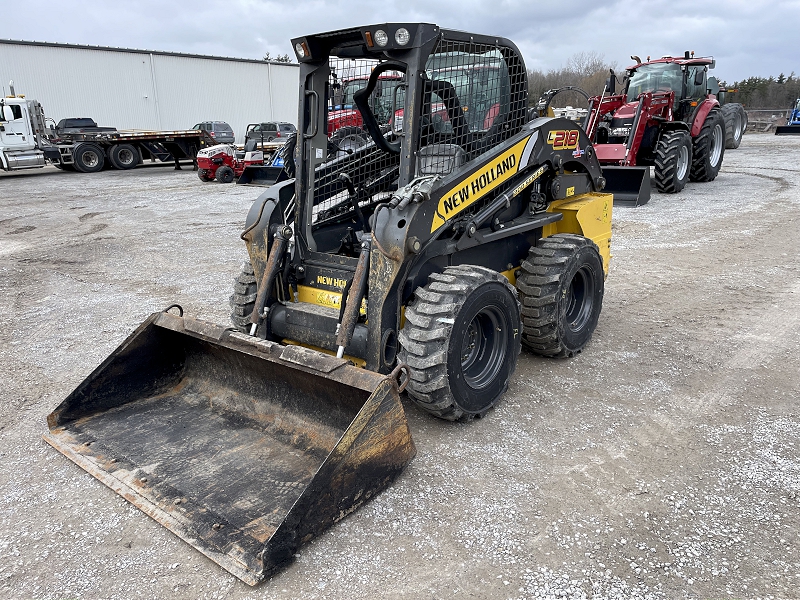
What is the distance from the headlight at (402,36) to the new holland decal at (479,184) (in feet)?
2.81

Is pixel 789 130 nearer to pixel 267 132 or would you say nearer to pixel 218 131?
pixel 267 132

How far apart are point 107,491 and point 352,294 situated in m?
1.64

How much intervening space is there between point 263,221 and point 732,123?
54.0 ft

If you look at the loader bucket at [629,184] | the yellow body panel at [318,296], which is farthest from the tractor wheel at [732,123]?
the yellow body panel at [318,296]

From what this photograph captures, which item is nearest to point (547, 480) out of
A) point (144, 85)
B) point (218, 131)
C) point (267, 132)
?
point (267, 132)

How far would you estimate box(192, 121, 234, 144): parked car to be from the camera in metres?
25.5

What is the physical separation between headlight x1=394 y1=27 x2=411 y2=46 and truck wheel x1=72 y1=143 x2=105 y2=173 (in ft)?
74.2

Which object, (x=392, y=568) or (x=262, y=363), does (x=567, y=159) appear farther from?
(x=392, y=568)

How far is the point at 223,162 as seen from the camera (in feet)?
60.0

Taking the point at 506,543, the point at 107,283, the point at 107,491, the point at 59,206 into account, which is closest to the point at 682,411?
the point at 506,543

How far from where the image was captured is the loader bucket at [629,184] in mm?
10977

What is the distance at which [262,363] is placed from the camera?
11.8ft

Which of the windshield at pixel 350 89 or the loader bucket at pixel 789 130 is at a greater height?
the windshield at pixel 350 89

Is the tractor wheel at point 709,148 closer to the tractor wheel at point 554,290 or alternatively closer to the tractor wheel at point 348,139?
the tractor wheel at point 554,290
